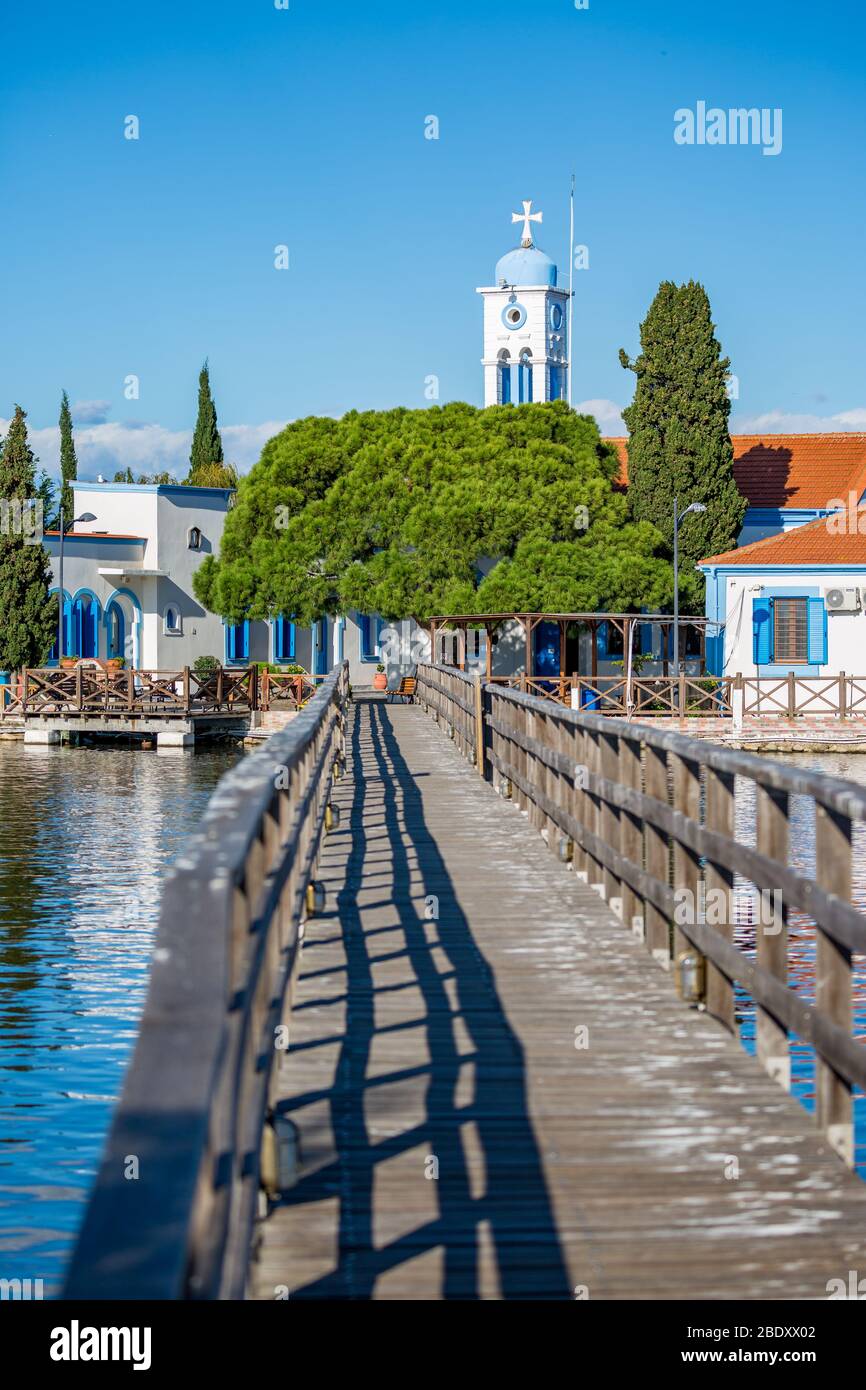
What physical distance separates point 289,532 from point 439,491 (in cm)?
432

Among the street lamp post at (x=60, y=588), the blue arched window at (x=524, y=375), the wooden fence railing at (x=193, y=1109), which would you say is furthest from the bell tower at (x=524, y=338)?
the wooden fence railing at (x=193, y=1109)

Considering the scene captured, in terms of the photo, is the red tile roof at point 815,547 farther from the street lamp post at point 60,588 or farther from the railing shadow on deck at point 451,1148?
the railing shadow on deck at point 451,1148

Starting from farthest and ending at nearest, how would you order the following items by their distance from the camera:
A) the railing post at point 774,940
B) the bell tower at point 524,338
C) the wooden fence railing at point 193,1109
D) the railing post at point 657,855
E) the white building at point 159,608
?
the bell tower at point 524,338
the white building at point 159,608
the railing post at point 657,855
the railing post at point 774,940
the wooden fence railing at point 193,1109

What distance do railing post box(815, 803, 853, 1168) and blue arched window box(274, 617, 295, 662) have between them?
47647 mm

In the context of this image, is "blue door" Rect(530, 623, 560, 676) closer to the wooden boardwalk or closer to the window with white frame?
the window with white frame

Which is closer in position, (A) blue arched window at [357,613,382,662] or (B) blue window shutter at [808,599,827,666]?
(B) blue window shutter at [808,599,827,666]

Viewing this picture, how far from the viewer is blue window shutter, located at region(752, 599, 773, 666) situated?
4344 cm

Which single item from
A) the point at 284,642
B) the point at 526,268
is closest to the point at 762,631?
the point at 284,642

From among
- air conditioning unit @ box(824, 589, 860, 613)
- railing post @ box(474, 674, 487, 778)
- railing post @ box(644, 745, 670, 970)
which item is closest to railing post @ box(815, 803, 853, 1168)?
railing post @ box(644, 745, 670, 970)

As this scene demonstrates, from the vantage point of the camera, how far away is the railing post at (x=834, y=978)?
17.0 feet

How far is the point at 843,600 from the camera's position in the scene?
139 ft

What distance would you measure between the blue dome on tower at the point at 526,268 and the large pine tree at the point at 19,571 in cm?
2792
